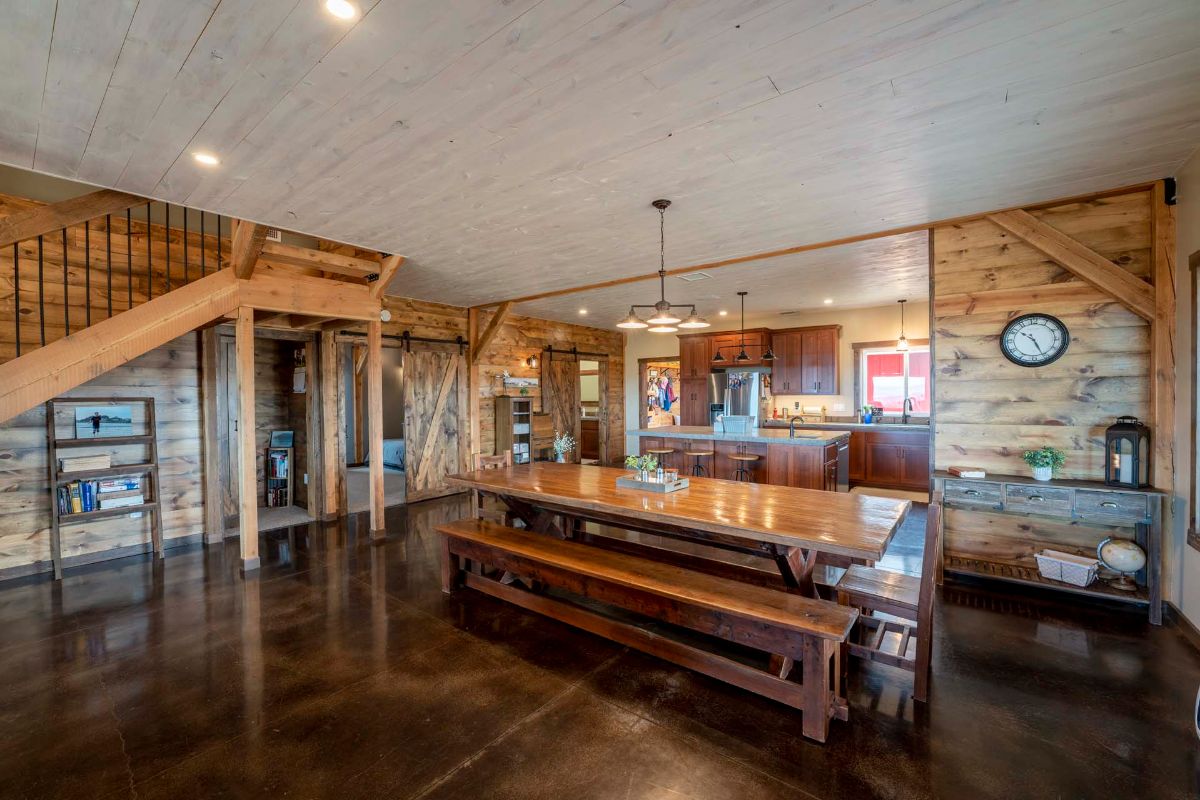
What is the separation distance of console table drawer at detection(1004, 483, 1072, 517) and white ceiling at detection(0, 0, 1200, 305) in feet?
6.51

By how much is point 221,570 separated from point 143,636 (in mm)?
1201

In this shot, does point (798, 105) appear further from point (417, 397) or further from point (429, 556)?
point (417, 397)

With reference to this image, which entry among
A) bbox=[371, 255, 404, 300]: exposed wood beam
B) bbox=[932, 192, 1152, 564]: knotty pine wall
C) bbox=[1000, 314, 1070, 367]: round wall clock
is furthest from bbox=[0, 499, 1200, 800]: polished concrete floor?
bbox=[371, 255, 404, 300]: exposed wood beam

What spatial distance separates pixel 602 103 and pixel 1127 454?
396 centimetres

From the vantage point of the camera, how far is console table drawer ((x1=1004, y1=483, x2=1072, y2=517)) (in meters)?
3.30

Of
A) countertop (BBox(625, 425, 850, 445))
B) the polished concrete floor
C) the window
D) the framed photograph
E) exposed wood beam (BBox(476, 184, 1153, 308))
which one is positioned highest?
exposed wood beam (BBox(476, 184, 1153, 308))

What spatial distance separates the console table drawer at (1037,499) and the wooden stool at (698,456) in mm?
3268

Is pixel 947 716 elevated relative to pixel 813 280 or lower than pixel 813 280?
lower

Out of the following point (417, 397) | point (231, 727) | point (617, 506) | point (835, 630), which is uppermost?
point (417, 397)

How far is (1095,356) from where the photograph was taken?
3457 millimetres

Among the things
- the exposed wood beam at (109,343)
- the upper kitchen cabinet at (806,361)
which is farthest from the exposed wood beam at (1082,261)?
the exposed wood beam at (109,343)

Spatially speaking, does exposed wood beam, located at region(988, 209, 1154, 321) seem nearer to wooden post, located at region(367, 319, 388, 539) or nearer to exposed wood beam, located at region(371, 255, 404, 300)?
exposed wood beam, located at region(371, 255, 404, 300)

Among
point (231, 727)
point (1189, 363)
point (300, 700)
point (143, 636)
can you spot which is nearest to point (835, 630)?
point (300, 700)

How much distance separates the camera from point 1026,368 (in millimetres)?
3674
